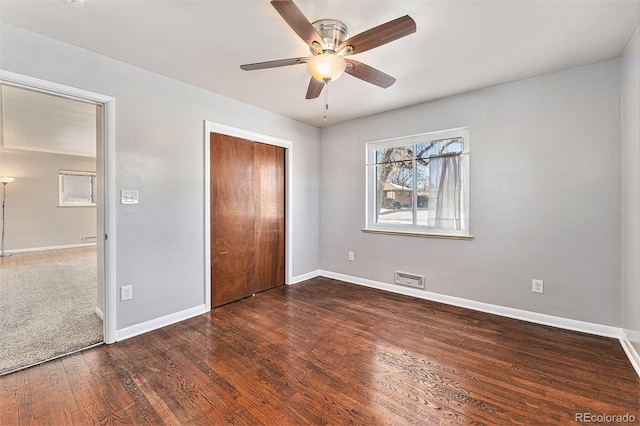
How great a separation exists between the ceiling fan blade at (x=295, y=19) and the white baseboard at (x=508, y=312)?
304cm

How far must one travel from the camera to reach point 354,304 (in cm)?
329

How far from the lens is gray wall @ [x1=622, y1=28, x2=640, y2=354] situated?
196 cm

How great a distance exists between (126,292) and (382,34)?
9.53 feet

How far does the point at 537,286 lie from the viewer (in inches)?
107

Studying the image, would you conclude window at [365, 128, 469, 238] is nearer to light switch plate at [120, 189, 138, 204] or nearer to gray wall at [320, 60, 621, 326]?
gray wall at [320, 60, 621, 326]

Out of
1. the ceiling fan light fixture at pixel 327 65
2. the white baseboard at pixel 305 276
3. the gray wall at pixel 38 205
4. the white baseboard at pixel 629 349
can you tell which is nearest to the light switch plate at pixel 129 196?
the ceiling fan light fixture at pixel 327 65

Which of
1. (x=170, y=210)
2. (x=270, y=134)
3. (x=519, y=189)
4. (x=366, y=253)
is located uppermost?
(x=270, y=134)

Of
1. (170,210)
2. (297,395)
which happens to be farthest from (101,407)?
(170,210)

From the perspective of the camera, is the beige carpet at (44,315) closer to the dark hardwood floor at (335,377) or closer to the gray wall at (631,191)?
the dark hardwood floor at (335,377)

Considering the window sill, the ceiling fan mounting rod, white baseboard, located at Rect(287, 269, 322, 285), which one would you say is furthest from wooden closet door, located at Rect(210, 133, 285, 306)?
→ the ceiling fan mounting rod

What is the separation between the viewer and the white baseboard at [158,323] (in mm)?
2445

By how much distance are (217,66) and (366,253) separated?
9.69 ft

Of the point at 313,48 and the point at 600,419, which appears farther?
the point at 313,48

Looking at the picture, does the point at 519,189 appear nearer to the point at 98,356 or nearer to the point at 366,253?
the point at 366,253
